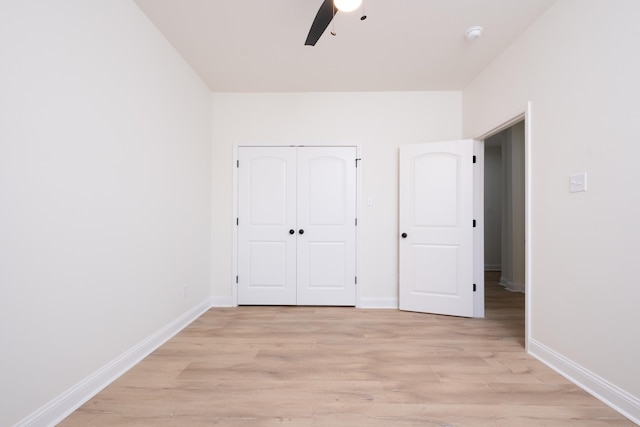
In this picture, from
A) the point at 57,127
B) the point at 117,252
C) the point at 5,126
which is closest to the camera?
the point at 5,126

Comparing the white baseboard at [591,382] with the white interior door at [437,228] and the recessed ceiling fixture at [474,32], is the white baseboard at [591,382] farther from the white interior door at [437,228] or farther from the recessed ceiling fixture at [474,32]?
the recessed ceiling fixture at [474,32]

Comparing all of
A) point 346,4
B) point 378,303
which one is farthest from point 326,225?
point 346,4

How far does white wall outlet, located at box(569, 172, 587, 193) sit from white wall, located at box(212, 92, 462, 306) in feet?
5.72

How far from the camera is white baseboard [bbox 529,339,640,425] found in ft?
4.91

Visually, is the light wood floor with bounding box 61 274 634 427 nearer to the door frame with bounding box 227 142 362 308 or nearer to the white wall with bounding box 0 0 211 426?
the white wall with bounding box 0 0 211 426

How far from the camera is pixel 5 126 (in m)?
1.23

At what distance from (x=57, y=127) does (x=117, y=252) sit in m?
0.85

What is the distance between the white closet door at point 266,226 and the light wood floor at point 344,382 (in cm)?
70

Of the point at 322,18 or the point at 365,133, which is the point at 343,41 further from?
the point at 365,133

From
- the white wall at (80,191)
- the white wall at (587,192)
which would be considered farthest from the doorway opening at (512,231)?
the white wall at (80,191)

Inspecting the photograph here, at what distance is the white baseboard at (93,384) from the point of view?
1383 millimetres

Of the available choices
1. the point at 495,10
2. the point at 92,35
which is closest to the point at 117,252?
the point at 92,35

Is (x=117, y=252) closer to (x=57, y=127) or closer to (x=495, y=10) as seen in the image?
(x=57, y=127)

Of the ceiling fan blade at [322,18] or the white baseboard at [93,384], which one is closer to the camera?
the white baseboard at [93,384]
